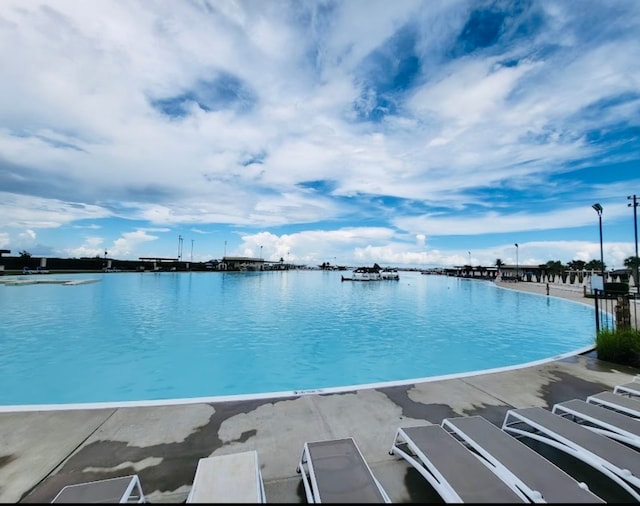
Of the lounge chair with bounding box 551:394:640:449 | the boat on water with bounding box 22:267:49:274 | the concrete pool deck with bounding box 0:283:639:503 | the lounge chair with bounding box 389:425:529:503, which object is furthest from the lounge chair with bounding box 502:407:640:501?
the boat on water with bounding box 22:267:49:274

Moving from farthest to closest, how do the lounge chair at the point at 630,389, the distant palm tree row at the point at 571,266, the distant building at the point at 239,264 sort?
1. the distant building at the point at 239,264
2. the distant palm tree row at the point at 571,266
3. the lounge chair at the point at 630,389

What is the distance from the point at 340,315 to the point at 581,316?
12.6 m

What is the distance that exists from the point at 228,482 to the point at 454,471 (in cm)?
165

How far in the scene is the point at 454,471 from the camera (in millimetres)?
2188

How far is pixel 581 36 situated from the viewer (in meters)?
8.41

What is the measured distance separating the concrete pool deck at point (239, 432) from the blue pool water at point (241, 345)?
3.08 metres

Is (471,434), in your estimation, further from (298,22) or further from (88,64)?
(88,64)

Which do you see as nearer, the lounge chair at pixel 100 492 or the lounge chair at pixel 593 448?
the lounge chair at pixel 100 492

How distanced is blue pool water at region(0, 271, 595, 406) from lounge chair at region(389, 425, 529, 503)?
15.0ft

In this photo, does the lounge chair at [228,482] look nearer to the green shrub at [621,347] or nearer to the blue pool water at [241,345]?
the blue pool water at [241,345]

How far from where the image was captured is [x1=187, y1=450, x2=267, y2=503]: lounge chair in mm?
1836

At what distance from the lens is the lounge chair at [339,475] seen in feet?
6.27

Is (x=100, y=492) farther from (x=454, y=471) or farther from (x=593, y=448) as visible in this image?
(x=593, y=448)

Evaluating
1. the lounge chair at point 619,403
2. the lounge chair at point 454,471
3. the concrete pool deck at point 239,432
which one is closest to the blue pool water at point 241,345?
the concrete pool deck at point 239,432
